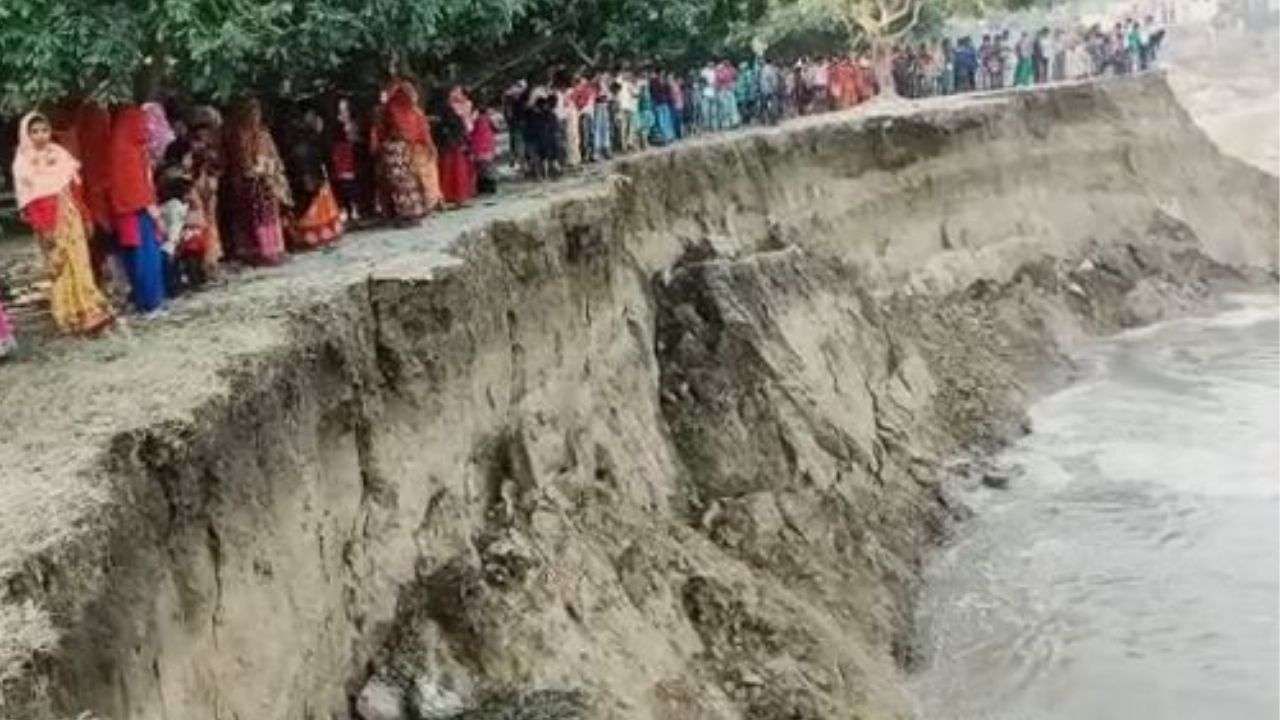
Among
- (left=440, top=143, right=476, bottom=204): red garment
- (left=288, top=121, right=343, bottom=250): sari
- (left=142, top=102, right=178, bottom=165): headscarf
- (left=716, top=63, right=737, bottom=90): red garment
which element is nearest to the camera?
(left=142, top=102, right=178, bottom=165): headscarf

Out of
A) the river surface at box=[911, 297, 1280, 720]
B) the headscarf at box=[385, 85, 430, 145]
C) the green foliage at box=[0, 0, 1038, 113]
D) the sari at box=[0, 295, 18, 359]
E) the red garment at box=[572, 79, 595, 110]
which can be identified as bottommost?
the river surface at box=[911, 297, 1280, 720]

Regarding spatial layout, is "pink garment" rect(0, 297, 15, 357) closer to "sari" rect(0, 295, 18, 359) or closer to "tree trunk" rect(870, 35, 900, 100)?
"sari" rect(0, 295, 18, 359)

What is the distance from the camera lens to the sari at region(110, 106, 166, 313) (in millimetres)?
10203

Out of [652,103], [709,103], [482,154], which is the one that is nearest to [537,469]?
[482,154]

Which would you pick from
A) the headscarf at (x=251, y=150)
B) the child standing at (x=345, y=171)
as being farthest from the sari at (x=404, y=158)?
the headscarf at (x=251, y=150)

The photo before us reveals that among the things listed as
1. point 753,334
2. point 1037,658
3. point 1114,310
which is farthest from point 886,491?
point 1114,310

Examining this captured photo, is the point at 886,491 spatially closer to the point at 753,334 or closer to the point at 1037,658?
the point at 753,334

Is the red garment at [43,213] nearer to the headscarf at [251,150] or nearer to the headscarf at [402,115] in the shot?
the headscarf at [251,150]

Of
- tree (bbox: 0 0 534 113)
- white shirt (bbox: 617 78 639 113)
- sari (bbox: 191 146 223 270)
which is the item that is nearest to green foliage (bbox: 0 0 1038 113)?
tree (bbox: 0 0 534 113)

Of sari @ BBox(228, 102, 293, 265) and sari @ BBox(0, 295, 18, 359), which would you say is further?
sari @ BBox(228, 102, 293, 265)

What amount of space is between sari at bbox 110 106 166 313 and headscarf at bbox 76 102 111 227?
0.05m

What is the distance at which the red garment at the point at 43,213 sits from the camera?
9227 mm

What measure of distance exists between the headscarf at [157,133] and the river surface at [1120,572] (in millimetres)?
7085

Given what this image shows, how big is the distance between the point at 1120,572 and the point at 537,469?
21.2 ft
